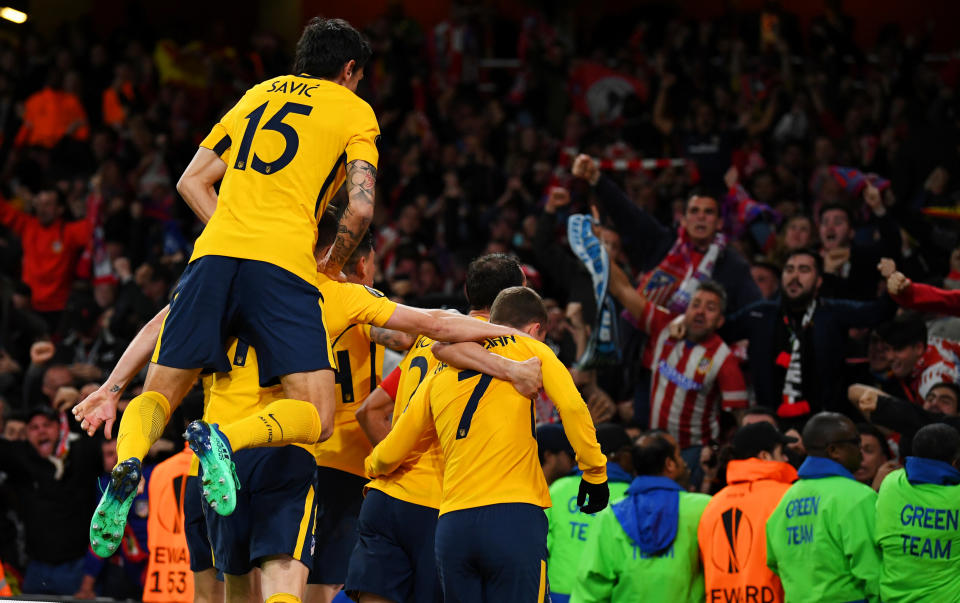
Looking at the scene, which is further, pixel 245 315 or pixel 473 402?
pixel 473 402

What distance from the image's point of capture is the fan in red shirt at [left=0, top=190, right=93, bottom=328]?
15.5 metres

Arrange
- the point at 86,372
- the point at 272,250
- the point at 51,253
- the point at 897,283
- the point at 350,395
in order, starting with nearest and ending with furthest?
the point at 272,250
the point at 350,395
the point at 897,283
the point at 86,372
the point at 51,253

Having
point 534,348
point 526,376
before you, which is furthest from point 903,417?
point 526,376

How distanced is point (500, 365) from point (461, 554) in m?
0.89

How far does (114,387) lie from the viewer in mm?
5973

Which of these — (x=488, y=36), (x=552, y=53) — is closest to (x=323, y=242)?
(x=552, y=53)

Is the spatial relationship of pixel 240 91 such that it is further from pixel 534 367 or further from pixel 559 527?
pixel 534 367

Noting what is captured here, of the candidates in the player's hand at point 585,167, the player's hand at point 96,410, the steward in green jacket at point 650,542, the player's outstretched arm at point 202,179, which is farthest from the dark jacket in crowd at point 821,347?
the player's hand at point 96,410

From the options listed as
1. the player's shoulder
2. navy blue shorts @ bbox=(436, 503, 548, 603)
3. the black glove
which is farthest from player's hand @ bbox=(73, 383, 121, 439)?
the black glove

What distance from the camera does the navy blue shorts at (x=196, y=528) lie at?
238 inches

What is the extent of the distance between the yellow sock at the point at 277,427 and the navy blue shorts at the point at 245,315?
0.58 ft

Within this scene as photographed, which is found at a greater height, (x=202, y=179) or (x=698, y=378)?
(x=202, y=179)

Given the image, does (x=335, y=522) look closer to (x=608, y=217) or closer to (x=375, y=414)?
(x=375, y=414)

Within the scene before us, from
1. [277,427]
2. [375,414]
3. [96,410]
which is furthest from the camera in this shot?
[375,414]
